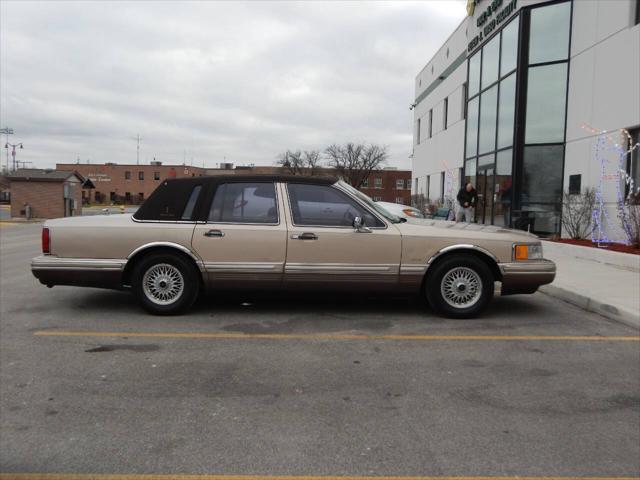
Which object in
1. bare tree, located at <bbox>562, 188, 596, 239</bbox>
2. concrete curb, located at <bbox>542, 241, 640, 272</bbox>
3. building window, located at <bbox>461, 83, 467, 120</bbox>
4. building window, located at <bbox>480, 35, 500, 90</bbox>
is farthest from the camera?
building window, located at <bbox>461, 83, 467, 120</bbox>

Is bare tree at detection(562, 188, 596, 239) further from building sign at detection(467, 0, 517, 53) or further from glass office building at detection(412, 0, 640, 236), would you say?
building sign at detection(467, 0, 517, 53)

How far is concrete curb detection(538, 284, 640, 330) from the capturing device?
631 centimetres

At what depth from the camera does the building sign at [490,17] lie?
17156 mm

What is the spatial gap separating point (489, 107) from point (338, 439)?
1764cm

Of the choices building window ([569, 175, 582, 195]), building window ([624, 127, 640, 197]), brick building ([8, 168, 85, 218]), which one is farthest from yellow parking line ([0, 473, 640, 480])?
brick building ([8, 168, 85, 218])

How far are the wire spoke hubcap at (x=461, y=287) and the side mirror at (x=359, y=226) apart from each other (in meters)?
1.06

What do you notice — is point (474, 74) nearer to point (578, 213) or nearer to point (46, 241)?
point (578, 213)

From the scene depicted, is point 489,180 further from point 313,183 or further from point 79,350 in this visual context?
point 79,350

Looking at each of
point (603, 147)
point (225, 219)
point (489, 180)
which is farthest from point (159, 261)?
point (489, 180)

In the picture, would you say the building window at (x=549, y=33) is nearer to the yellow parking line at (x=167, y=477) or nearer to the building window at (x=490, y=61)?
the building window at (x=490, y=61)

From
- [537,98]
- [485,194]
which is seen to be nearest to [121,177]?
[485,194]

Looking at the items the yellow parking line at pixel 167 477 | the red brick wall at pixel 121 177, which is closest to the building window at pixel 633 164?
A: the yellow parking line at pixel 167 477

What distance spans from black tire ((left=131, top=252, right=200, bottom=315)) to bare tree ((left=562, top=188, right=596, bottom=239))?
10.5 metres

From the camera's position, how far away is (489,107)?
1897cm
